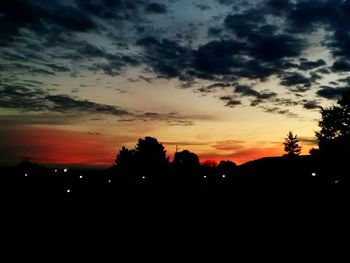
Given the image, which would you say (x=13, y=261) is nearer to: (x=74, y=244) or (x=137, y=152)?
(x=74, y=244)

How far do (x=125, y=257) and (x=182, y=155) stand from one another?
115573 mm

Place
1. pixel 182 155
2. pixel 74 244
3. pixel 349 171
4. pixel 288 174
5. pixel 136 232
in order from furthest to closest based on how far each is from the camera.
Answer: pixel 182 155 < pixel 288 174 < pixel 349 171 < pixel 136 232 < pixel 74 244

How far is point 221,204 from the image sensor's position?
89.9 feet

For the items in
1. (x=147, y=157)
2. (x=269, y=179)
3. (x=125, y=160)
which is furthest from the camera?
(x=125, y=160)

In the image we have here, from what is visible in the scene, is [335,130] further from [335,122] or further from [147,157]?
[147,157]

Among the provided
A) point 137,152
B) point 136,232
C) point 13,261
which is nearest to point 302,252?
point 136,232

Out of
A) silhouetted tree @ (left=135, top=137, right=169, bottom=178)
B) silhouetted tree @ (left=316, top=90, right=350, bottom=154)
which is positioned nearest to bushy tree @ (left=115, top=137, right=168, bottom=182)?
silhouetted tree @ (left=135, top=137, right=169, bottom=178)

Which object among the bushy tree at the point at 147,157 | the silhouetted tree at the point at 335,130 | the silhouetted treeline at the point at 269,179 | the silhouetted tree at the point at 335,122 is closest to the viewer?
the silhouetted treeline at the point at 269,179

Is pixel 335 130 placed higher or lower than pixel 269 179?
higher

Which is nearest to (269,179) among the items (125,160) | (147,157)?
(147,157)

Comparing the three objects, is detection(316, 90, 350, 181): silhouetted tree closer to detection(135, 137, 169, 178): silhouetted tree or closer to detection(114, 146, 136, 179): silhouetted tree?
detection(135, 137, 169, 178): silhouetted tree

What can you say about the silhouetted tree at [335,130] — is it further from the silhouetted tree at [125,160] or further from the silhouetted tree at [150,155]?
the silhouetted tree at [125,160]

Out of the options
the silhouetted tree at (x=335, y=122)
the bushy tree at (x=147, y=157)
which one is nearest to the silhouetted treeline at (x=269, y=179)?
the silhouetted tree at (x=335, y=122)

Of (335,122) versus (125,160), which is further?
(125,160)
